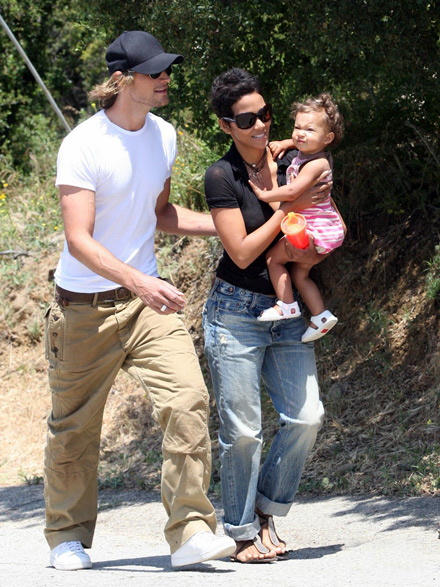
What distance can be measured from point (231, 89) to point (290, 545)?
2271mm

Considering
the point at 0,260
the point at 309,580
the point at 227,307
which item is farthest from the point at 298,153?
the point at 0,260

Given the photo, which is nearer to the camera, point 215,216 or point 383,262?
point 215,216

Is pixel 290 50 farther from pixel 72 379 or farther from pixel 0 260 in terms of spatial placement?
pixel 0 260

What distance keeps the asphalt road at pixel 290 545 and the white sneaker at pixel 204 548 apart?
8cm

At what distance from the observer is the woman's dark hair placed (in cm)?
426

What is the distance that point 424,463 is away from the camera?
5793 millimetres

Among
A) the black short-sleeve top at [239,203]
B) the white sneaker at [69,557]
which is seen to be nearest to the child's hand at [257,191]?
the black short-sleeve top at [239,203]

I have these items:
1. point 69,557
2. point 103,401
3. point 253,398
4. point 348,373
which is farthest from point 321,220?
point 348,373

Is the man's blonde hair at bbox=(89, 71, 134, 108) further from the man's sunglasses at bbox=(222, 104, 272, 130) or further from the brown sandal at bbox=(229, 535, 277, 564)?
the brown sandal at bbox=(229, 535, 277, 564)

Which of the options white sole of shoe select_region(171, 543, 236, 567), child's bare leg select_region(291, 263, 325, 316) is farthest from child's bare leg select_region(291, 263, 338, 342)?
white sole of shoe select_region(171, 543, 236, 567)

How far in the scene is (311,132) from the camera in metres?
4.27

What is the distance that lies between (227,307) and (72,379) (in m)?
0.76

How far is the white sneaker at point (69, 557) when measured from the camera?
4.24 metres

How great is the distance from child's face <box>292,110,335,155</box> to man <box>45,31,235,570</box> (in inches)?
24.3
